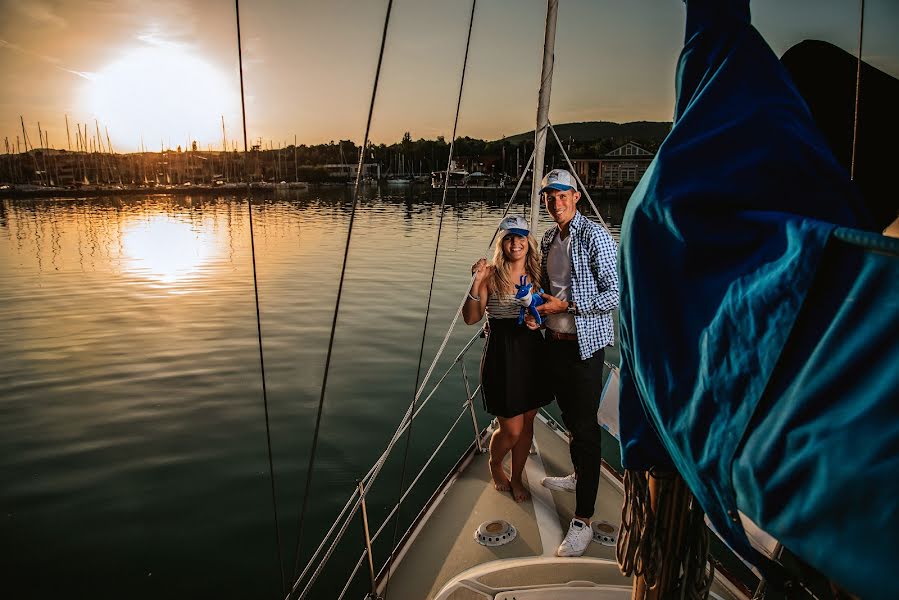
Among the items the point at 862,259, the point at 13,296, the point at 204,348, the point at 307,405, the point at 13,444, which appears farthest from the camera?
the point at 13,296

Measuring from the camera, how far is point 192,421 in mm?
6645

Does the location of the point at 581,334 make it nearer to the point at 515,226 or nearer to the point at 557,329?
the point at 557,329

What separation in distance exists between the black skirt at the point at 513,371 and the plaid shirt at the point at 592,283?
320mm

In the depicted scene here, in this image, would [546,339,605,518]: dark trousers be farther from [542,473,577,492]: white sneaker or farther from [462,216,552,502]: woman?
[542,473,577,492]: white sneaker

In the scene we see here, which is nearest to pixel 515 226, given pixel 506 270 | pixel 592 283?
pixel 506 270

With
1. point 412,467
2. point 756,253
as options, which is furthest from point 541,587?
point 412,467

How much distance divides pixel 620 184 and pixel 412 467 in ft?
171

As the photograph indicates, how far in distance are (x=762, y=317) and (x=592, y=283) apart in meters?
2.09

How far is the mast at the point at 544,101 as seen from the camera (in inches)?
128

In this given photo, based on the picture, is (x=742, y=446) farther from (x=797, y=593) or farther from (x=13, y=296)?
(x=13, y=296)

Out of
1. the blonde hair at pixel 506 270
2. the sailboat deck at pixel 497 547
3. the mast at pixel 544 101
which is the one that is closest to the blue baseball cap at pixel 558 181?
the blonde hair at pixel 506 270

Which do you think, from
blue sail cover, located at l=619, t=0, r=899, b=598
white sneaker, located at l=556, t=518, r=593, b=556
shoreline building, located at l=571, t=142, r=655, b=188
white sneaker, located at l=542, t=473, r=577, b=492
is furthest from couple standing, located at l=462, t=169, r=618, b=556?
shoreline building, located at l=571, t=142, r=655, b=188

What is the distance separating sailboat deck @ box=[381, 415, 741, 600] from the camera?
2.41 m

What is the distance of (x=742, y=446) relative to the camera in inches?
28.5
